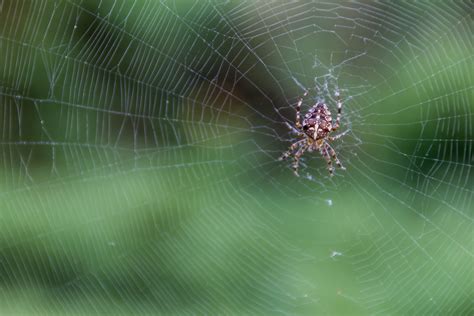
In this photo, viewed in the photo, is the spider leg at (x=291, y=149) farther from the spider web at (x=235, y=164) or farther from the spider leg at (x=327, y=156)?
the spider leg at (x=327, y=156)

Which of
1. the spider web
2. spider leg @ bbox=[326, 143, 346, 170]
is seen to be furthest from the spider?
the spider web

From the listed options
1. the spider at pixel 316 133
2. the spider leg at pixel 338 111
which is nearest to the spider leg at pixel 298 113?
the spider at pixel 316 133

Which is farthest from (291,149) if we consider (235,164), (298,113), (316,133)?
(235,164)

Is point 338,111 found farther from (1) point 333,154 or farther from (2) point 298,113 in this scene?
(1) point 333,154

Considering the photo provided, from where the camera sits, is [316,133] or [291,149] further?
[291,149]

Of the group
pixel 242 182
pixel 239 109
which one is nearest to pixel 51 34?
pixel 239 109

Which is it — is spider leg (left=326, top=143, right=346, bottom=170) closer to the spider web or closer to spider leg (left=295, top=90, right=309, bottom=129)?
the spider web
